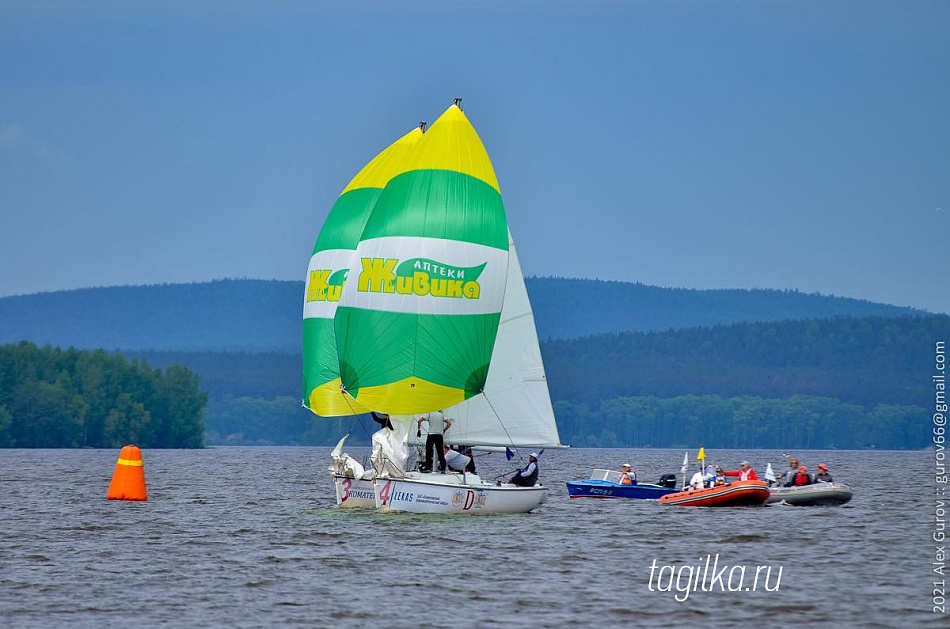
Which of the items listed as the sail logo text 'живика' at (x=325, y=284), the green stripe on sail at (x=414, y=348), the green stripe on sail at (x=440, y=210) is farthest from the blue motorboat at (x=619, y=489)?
the green stripe on sail at (x=440, y=210)

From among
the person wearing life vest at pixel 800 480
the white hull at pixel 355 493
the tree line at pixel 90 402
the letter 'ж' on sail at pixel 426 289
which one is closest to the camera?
the letter 'ж' on sail at pixel 426 289

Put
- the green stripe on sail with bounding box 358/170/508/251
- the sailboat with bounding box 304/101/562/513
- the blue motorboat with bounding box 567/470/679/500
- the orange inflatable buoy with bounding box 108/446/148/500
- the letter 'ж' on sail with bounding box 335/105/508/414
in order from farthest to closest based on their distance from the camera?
the orange inflatable buoy with bounding box 108/446/148/500 < the blue motorboat with bounding box 567/470/679/500 < the green stripe on sail with bounding box 358/170/508/251 < the letter 'ж' on sail with bounding box 335/105/508/414 < the sailboat with bounding box 304/101/562/513

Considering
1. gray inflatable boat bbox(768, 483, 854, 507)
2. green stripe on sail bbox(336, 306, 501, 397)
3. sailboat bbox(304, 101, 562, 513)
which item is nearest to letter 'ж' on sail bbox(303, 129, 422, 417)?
sailboat bbox(304, 101, 562, 513)

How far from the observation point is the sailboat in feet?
133

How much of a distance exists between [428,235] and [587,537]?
9.91 m

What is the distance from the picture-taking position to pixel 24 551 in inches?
1382

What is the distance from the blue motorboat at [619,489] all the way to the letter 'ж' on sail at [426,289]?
44.0 ft

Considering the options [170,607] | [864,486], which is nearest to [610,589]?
[170,607]

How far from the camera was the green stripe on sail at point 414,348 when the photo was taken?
41.4 meters

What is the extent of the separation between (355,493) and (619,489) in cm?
1355

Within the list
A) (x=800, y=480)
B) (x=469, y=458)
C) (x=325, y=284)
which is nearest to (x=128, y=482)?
(x=325, y=284)

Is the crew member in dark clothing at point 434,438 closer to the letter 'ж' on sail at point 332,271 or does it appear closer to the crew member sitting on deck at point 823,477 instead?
the letter 'ж' on sail at point 332,271

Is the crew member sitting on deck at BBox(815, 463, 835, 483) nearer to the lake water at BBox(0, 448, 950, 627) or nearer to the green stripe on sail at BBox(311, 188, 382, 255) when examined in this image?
the lake water at BBox(0, 448, 950, 627)

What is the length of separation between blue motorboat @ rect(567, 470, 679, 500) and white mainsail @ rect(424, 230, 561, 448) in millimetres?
7916
